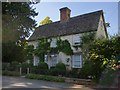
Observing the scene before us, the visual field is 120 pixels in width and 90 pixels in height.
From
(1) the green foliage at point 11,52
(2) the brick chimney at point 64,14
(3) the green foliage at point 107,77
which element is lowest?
(3) the green foliage at point 107,77

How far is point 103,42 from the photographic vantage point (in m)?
16.0

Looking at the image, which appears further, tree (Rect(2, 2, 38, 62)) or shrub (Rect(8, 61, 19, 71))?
shrub (Rect(8, 61, 19, 71))

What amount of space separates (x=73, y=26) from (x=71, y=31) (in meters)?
0.91

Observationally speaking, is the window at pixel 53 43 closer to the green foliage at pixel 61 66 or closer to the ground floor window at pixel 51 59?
the ground floor window at pixel 51 59

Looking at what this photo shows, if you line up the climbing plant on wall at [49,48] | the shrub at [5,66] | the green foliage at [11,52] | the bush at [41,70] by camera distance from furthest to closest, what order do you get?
1. the climbing plant on wall at [49,48]
2. the shrub at [5,66]
3. the bush at [41,70]
4. the green foliage at [11,52]

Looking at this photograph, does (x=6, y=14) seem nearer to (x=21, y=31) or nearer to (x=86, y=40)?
(x=21, y=31)

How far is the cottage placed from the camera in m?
25.0

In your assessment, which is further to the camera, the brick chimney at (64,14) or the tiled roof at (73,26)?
the brick chimney at (64,14)

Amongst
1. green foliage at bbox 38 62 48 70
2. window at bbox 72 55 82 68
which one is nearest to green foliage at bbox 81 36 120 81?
window at bbox 72 55 82 68

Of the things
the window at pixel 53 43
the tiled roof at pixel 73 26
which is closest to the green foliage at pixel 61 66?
the window at pixel 53 43

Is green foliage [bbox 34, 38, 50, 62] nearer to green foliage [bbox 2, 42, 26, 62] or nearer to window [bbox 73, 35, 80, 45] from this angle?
window [bbox 73, 35, 80, 45]

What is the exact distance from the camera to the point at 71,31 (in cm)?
2611

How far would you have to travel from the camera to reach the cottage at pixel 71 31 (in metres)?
25.0

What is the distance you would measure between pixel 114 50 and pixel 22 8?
964 cm
